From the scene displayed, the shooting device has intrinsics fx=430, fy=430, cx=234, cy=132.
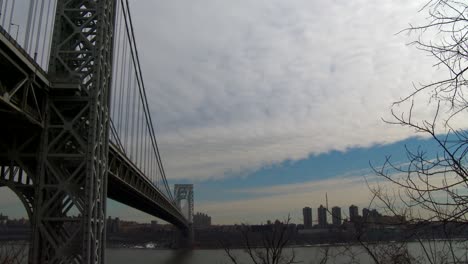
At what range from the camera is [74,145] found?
1220 cm

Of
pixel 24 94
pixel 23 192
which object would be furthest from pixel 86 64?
pixel 23 192

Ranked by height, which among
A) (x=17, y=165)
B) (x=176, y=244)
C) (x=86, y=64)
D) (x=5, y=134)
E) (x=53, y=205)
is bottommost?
(x=176, y=244)

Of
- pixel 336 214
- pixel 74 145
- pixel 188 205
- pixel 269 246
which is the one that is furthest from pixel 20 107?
pixel 188 205

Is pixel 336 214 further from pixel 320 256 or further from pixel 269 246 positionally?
pixel 320 256

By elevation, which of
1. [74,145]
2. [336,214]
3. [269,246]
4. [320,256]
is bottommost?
[320,256]

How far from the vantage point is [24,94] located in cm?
1023

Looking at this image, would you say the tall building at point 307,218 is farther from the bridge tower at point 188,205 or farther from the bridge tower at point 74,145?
the bridge tower at point 188,205

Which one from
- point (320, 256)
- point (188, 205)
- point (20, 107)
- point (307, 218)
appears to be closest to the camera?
point (307, 218)

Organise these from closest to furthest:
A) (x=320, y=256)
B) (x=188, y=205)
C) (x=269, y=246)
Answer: (x=269, y=246) < (x=320, y=256) < (x=188, y=205)

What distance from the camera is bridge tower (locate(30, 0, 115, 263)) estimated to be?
11.3 metres

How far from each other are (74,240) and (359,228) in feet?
31.4

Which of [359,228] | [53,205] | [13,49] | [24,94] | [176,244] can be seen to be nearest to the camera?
[359,228]

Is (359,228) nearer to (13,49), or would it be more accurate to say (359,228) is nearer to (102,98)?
(13,49)

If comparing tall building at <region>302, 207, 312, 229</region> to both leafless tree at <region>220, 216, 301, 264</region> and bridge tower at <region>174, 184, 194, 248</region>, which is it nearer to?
leafless tree at <region>220, 216, 301, 264</region>
